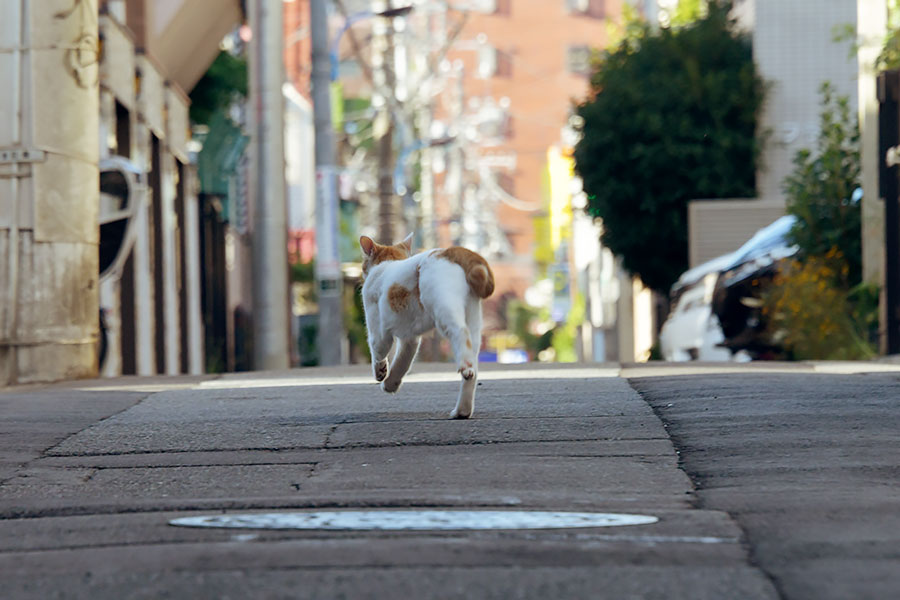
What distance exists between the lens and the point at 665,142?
30.4 meters

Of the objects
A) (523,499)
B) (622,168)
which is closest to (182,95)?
(622,168)

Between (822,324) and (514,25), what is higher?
(514,25)

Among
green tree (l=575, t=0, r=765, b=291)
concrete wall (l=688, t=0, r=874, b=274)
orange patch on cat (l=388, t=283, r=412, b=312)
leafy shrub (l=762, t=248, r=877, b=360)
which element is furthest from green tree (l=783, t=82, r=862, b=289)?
orange patch on cat (l=388, t=283, r=412, b=312)

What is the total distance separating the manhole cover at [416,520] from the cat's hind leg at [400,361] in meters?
3.19

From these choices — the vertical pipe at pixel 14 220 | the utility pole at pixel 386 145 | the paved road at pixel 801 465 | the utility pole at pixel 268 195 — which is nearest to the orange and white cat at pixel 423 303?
the paved road at pixel 801 465

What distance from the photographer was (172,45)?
24.9 m

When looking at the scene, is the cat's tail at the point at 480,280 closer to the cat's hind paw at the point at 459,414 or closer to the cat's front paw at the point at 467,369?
the cat's front paw at the point at 467,369

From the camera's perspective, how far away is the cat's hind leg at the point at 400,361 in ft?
29.8

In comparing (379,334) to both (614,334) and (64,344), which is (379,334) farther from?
(614,334)

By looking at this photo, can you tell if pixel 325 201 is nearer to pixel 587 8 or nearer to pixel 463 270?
pixel 463 270

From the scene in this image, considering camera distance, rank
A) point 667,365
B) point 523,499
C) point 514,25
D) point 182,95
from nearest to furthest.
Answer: point 523,499 → point 667,365 → point 182,95 → point 514,25

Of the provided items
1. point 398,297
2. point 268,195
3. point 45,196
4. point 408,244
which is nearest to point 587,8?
point 268,195

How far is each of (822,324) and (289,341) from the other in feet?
23.5

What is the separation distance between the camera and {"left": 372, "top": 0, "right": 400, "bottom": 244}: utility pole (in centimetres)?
3191
